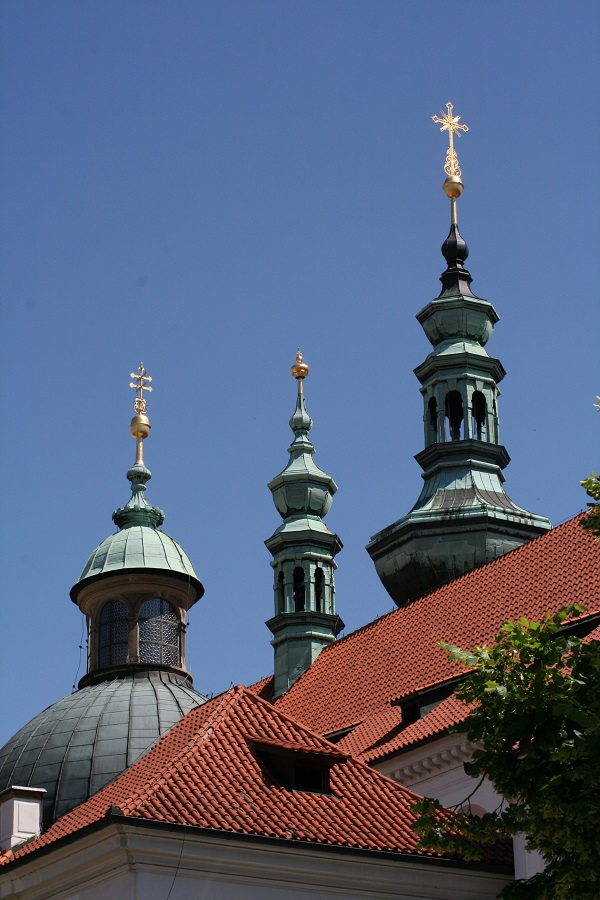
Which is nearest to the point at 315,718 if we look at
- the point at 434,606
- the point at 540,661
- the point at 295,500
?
the point at 434,606

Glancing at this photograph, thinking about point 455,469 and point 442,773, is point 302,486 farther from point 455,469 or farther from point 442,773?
point 442,773

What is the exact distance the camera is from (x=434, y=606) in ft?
117

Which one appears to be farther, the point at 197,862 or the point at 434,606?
the point at 434,606

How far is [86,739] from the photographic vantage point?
113 ft

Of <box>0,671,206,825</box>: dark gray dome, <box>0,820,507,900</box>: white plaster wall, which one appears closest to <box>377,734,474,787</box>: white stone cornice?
<box>0,820,507,900</box>: white plaster wall

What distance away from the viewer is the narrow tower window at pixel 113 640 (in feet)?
136

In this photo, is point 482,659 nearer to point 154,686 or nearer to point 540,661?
point 540,661

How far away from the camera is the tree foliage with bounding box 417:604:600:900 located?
18.2 m

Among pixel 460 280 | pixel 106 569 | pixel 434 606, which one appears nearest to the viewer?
pixel 434 606

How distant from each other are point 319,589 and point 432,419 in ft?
17.1

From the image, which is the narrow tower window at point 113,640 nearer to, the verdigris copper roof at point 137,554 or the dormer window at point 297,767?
the verdigris copper roof at point 137,554

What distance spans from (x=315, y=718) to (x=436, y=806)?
647 inches

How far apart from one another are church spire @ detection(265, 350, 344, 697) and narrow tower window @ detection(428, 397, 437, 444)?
414 cm

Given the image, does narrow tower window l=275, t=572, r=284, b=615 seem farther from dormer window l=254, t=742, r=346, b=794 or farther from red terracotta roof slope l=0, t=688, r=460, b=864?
dormer window l=254, t=742, r=346, b=794
